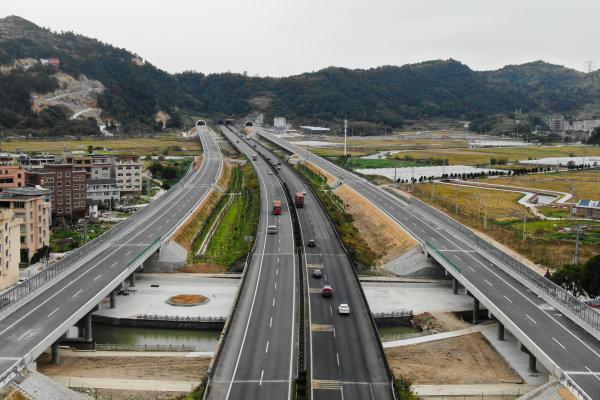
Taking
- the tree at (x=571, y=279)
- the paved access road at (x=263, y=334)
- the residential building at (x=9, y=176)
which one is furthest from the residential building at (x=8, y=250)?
the tree at (x=571, y=279)

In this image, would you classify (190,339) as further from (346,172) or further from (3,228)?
(346,172)

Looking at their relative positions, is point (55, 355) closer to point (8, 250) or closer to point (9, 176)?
point (8, 250)

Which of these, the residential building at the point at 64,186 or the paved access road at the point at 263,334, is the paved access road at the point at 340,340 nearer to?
the paved access road at the point at 263,334

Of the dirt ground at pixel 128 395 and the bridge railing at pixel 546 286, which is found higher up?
the bridge railing at pixel 546 286

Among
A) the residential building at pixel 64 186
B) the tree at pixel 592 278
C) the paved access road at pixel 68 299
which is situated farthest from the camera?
the residential building at pixel 64 186

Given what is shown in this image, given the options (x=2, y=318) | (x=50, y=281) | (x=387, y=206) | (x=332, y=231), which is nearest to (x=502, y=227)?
(x=387, y=206)

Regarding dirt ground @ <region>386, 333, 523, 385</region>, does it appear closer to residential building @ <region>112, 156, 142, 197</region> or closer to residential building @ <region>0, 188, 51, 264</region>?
residential building @ <region>0, 188, 51, 264</region>
